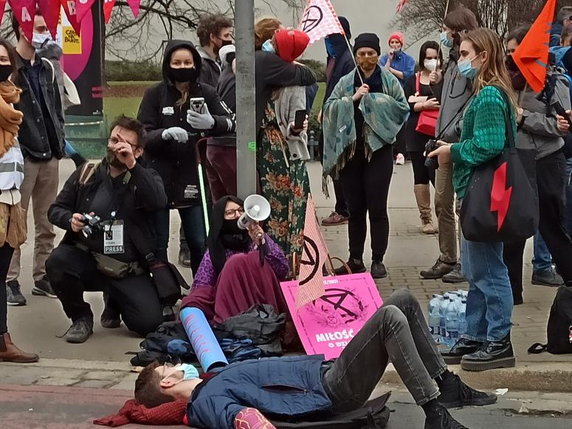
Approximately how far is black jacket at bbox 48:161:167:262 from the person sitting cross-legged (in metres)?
1.81

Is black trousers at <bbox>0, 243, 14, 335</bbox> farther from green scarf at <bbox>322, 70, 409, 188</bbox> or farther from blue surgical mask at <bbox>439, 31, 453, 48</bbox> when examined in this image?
blue surgical mask at <bbox>439, 31, 453, 48</bbox>

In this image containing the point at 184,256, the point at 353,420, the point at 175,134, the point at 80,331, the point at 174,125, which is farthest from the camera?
the point at 184,256

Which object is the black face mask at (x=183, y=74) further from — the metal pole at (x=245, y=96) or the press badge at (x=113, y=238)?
the press badge at (x=113, y=238)

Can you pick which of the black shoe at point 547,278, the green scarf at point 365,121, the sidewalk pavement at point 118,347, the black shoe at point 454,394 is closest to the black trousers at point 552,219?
the sidewalk pavement at point 118,347

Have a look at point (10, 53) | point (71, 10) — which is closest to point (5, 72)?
point (10, 53)

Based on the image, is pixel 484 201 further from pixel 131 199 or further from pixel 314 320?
pixel 131 199

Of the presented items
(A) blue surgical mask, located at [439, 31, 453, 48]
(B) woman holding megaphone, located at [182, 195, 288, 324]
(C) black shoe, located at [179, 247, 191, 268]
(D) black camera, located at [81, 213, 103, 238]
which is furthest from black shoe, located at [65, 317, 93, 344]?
(A) blue surgical mask, located at [439, 31, 453, 48]

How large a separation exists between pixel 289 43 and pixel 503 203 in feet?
7.50

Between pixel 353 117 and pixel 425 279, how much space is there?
1362mm

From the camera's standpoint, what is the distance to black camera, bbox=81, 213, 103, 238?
6262 millimetres

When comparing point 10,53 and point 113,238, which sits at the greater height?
point 10,53

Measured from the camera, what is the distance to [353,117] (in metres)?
7.60

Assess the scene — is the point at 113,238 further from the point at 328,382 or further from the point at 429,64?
the point at 429,64

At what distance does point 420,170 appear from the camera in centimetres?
905
